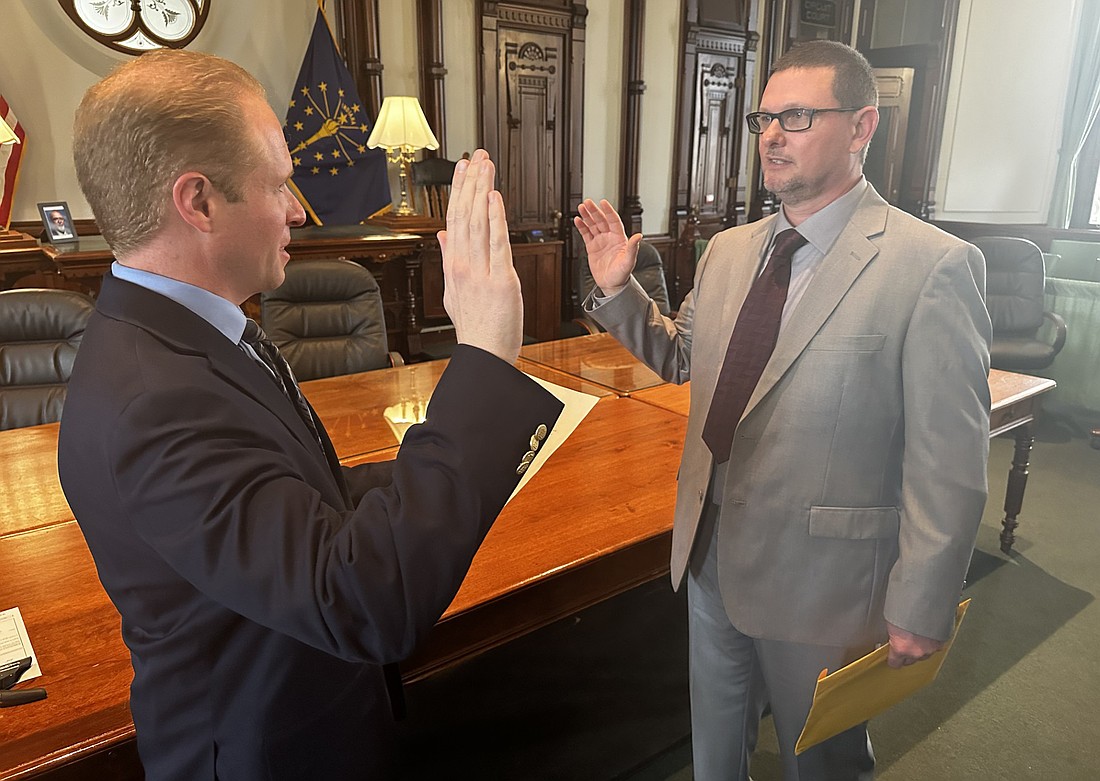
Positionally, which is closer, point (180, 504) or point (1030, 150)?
point (180, 504)

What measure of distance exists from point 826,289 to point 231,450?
92 centimetres

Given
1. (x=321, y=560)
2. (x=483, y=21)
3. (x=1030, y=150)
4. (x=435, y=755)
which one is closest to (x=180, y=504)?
(x=321, y=560)

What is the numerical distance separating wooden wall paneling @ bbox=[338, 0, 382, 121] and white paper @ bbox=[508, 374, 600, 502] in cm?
281

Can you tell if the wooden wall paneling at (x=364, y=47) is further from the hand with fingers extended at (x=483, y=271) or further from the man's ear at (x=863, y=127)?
the hand with fingers extended at (x=483, y=271)

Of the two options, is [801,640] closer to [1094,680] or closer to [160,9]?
[1094,680]

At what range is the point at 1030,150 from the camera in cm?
577

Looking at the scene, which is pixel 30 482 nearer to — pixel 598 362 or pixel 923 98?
pixel 598 362

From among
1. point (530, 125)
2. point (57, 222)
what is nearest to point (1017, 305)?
point (530, 125)

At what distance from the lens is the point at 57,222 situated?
3.81m

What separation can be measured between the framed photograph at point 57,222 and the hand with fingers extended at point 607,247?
11.2 feet

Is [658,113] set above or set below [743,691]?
above

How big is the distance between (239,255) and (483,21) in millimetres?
4691

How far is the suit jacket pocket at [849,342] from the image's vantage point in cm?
117

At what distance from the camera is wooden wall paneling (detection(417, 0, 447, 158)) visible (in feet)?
15.4
